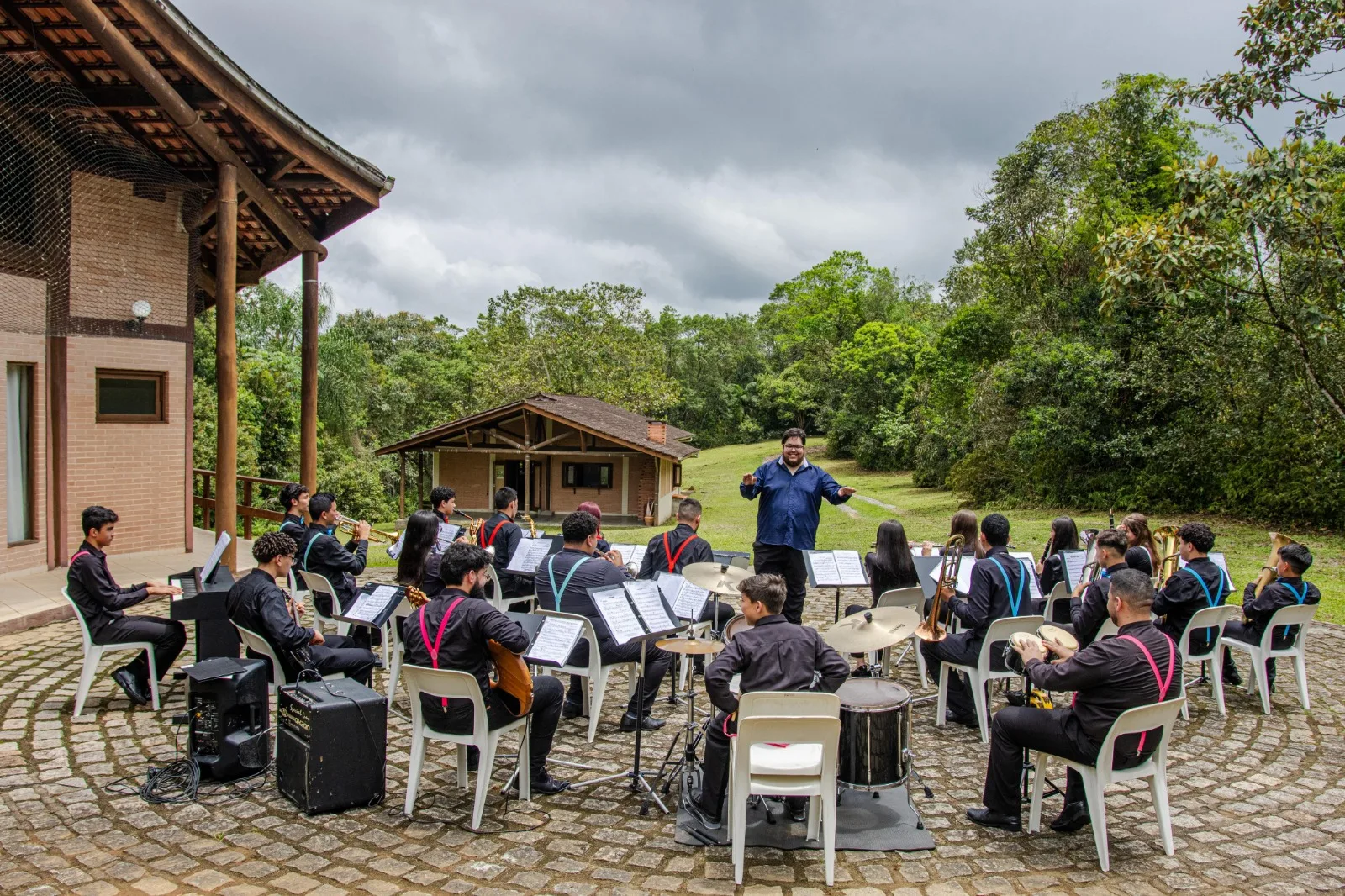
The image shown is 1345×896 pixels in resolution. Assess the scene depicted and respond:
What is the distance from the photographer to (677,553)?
801 centimetres

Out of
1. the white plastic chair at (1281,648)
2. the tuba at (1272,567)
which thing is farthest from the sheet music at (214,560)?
the tuba at (1272,567)

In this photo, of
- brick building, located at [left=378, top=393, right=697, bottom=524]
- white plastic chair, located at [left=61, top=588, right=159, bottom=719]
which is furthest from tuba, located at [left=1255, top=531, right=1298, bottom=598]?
brick building, located at [left=378, top=393, right=697, bottom=524]

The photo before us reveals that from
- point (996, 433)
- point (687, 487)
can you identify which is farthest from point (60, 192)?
point (687, 487)

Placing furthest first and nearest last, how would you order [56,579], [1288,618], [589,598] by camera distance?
[56,579]
[1288,618]
[589,598]

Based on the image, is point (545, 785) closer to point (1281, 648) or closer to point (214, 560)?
point (214, 560)

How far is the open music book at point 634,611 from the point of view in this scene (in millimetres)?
5777

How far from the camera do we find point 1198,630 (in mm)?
7473

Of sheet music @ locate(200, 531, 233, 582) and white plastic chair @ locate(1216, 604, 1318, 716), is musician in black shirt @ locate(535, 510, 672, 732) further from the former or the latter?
white plastic chair @ locate(1216, 604, 1318, 716)

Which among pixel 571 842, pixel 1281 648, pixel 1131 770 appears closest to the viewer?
pixel 1131 770

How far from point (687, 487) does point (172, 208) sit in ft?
116

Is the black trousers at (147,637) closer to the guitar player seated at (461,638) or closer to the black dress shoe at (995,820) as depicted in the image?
the guitar player seated at (461,638)

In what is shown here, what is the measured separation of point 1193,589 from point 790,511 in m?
3.43

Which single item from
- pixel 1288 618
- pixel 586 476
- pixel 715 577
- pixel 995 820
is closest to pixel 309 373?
pixel 715 577

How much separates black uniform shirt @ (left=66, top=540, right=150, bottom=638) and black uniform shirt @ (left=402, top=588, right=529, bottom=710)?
3.05 m
